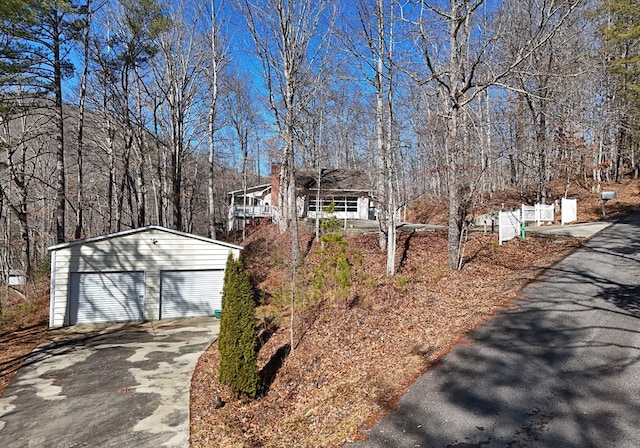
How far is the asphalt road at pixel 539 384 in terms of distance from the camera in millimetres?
3934

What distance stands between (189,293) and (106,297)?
104 inches

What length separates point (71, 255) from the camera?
12.4 meters

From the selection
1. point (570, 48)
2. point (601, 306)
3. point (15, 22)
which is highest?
point (570, 48)

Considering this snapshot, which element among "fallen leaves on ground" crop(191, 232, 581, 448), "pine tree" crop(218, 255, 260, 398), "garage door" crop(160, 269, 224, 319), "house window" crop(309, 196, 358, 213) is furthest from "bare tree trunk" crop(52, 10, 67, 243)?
"house window" crop(309, 196, 358, 213)

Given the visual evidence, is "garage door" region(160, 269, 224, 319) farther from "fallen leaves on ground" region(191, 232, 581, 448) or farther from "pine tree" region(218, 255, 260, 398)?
"pine tree" region(218, 255, 260, 398)

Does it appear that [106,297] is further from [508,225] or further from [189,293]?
[508,225]

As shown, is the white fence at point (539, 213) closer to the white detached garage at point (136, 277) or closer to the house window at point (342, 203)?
the house window at point (342, 203)

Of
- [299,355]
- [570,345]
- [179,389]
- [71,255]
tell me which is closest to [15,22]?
[71,255]

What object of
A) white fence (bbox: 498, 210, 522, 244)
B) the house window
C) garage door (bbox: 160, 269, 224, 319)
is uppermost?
the house window

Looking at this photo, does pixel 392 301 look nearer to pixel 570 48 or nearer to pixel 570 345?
pixel 570 345

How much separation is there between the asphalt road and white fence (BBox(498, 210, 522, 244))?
16.2 feet

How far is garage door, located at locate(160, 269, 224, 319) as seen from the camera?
13.5m

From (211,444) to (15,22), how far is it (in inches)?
551

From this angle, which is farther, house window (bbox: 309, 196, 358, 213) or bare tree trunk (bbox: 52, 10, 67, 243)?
house window (bbox: 309, 196, 358, 213)
